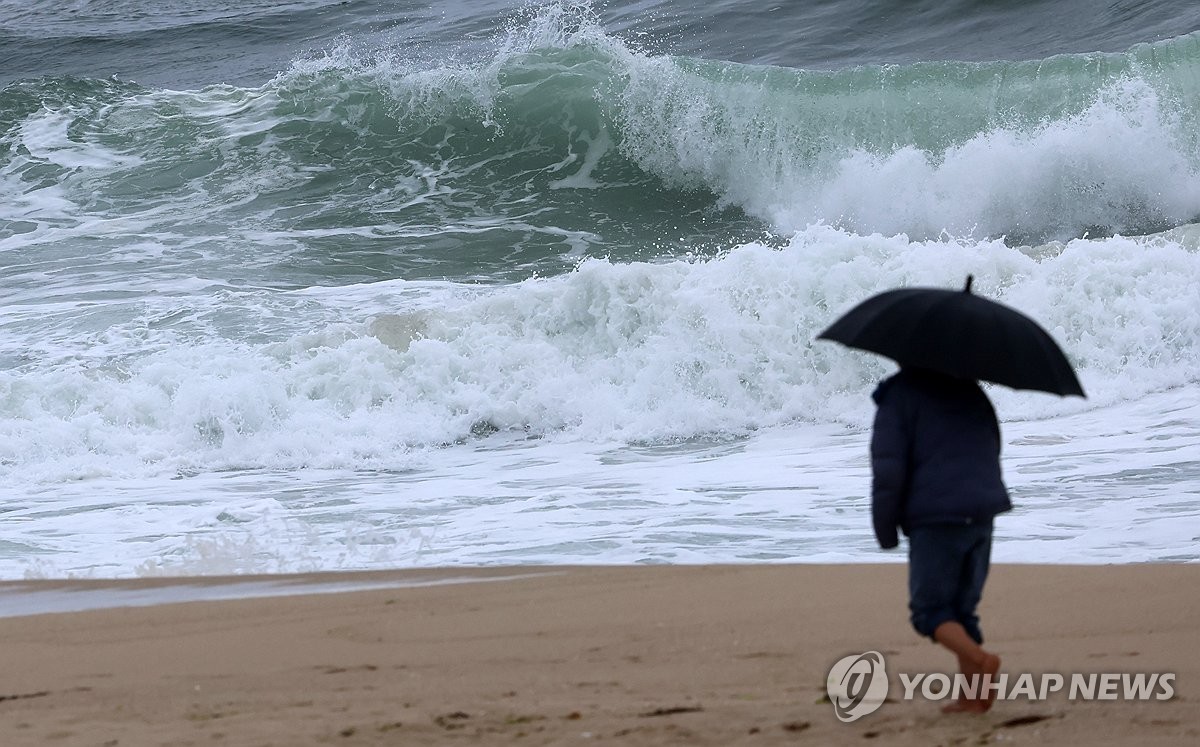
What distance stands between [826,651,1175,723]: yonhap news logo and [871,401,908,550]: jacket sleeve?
1.45 feet

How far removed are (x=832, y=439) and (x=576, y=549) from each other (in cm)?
297

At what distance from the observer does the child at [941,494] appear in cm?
335

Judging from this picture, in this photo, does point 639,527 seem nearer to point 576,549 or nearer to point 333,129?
point 576,549

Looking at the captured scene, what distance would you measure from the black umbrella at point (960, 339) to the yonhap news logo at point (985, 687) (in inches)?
29.5

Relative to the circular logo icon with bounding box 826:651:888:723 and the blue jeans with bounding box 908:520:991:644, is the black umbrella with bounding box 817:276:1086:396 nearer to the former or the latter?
the blue jeans with bounding box 908:520:991:644

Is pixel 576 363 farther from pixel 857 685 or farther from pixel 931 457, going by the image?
pixel 931 457

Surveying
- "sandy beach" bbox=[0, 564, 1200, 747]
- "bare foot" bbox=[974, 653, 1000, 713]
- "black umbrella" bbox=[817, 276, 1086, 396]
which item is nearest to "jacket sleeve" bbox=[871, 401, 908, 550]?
"black umbrella" bbox=[817, 276, 1086, 396]

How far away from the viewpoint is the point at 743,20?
1998 cm

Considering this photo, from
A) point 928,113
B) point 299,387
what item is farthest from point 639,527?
point 928,113

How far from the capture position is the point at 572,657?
425 cm

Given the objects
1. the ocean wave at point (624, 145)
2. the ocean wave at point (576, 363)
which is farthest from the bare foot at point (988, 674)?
the ocean wave at point (624, 145)

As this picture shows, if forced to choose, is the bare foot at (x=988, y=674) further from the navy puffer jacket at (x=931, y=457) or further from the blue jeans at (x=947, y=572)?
the navy puffer jacket at (x=931, y=457)

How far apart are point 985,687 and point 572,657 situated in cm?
131

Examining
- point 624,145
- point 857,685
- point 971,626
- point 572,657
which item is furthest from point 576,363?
point 624,145
